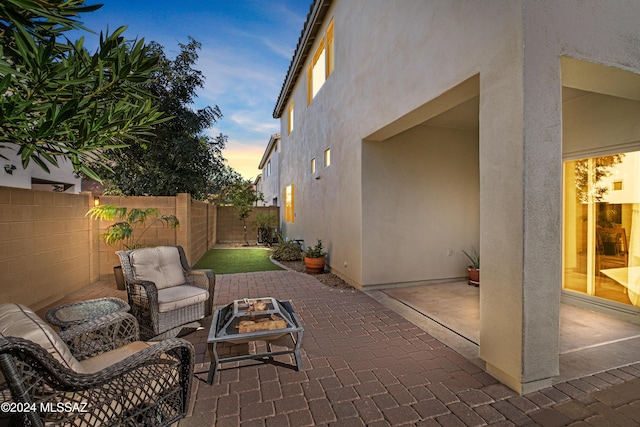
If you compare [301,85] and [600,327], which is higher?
[301,85]

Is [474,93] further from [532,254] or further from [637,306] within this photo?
[637,306]

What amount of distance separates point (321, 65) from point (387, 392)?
875 centimetres

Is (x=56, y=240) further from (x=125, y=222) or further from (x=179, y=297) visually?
(x=179, y=297)

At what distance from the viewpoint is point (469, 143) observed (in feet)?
22.1

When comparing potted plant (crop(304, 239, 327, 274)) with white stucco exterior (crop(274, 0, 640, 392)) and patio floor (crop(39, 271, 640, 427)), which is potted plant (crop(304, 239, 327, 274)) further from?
patio floor (crop(39, 271, 640, 427))

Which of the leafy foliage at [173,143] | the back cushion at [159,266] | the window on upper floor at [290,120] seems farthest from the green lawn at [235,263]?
the window on upper floor at [290,120]

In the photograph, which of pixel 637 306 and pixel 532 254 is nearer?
pixel 532 254

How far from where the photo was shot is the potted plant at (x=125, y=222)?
229 inches

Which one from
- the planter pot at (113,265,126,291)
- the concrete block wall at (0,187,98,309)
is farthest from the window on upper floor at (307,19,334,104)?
the planter pot at (113,265,126,291)

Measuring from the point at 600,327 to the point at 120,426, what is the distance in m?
5.46

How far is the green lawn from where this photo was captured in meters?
8.27

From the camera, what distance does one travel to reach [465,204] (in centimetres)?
668

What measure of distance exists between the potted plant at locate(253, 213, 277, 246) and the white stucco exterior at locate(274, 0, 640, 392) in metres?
7.33

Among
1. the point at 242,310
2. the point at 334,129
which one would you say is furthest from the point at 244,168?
the point at 242,310
